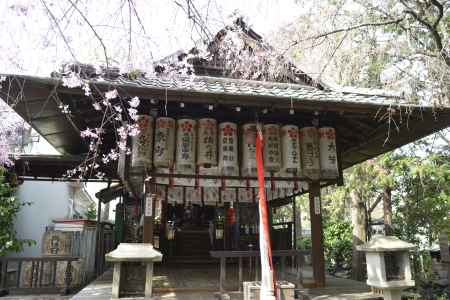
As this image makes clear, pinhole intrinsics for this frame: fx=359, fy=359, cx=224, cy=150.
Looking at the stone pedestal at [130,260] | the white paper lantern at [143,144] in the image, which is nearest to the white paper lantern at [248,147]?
the white paper lantern at [143,144]

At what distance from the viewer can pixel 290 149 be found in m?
7.77

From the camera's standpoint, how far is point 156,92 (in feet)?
21.8

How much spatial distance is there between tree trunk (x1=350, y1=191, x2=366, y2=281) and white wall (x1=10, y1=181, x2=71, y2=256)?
39.1ft

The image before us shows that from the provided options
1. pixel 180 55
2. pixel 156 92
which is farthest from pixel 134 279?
pixel 180 55

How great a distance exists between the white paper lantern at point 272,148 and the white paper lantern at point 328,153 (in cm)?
104

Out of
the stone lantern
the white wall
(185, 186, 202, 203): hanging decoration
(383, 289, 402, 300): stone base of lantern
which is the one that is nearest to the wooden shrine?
the stone lantern

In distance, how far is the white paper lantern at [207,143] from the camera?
7414 millimetres

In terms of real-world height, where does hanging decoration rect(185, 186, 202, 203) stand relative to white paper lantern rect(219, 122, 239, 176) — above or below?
below

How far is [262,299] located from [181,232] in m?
8.28

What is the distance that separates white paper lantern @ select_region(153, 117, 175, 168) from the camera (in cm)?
729

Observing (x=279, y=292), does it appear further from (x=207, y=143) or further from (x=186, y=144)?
(x=186, y=144)

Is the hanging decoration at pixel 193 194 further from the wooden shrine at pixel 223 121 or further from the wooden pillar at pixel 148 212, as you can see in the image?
the wooden pillar at pixel 148 212

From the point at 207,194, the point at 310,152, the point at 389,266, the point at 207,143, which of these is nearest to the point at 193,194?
the point at 207,194

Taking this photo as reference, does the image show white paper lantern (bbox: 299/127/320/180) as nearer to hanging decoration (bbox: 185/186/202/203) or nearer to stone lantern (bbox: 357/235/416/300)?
stone lantern (bbox: 357/235/416/300)
